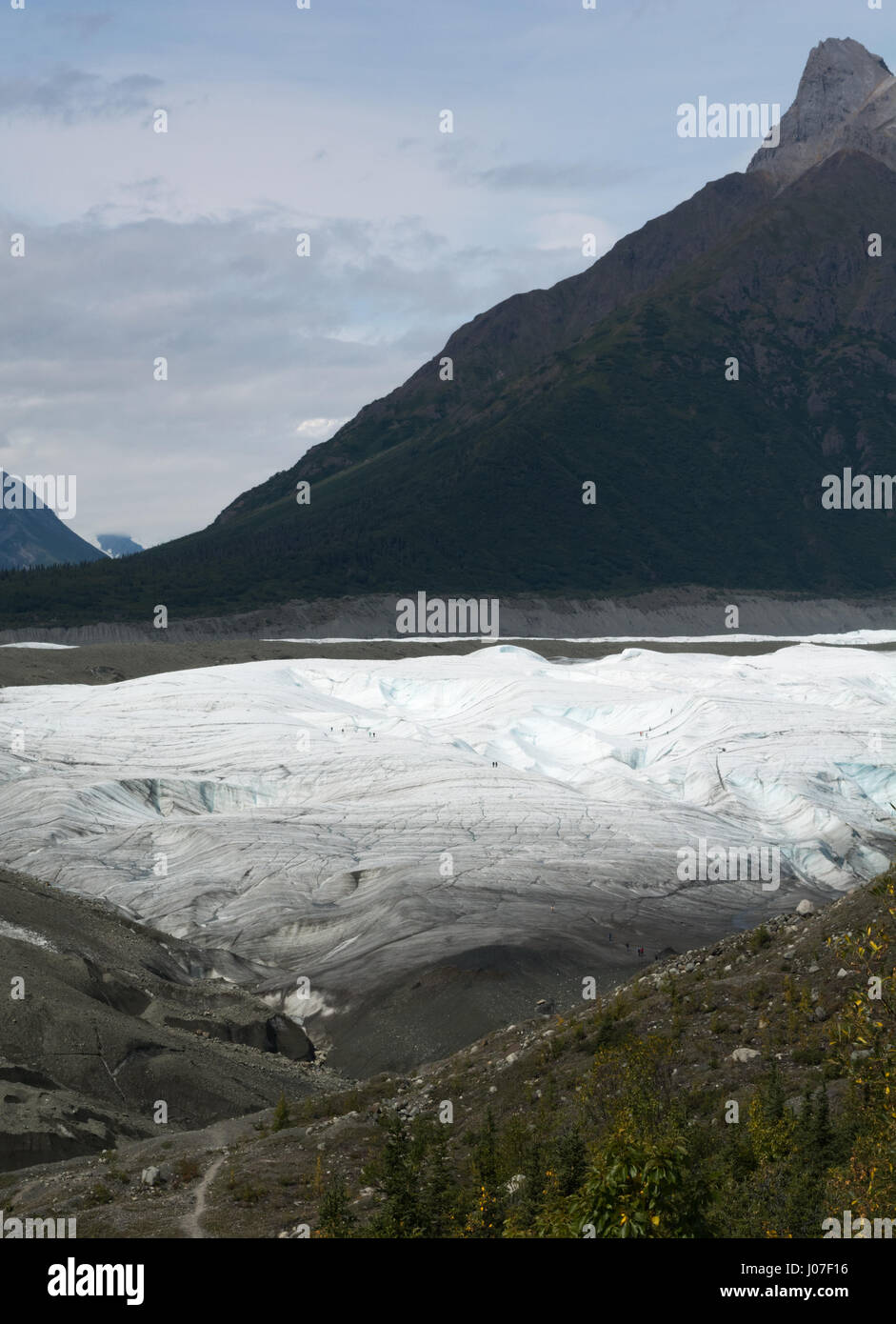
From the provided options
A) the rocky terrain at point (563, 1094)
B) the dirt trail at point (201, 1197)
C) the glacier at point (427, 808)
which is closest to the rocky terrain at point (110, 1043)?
the rocky terrain at point (563, 1094)

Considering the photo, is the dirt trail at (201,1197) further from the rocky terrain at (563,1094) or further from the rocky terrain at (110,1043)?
the rocky terrain at (110,1043)

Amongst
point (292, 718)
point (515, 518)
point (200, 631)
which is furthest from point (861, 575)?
point (292, 718)

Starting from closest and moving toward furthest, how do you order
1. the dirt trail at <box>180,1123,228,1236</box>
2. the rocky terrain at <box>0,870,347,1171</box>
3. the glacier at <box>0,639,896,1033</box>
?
the dirt trail at <box>180,1123,228,1236</box> → the rocky terrain at <box>0,870,347,1171</box> → the glacier at <box>0,639,896,1033</box>

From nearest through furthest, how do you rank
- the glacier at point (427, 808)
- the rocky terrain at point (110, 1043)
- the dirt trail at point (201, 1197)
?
the dirt trail at point (201, 1197), the rocky terrain at point (110, 1043), the glacier at point (427, 808)

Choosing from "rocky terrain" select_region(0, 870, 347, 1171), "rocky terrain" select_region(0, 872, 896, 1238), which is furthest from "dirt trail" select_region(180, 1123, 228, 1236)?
"rocky terrain" select_region(0, 870, 347, 1171)

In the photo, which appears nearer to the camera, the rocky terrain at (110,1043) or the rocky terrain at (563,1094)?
the rocky terrain at (563,1094)

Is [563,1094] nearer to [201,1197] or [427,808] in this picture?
[201,1197]

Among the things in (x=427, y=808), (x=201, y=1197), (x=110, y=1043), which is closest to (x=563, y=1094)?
(x=201, y=1197)

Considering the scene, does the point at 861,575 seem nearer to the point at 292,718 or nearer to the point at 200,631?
the point at 200,631

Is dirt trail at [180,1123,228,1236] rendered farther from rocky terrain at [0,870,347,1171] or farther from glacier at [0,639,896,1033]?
glacier at [0,639,896,1033]

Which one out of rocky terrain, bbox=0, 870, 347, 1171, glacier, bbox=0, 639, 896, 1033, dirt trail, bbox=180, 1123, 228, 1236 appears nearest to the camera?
dirt trail, bbox=180, 1123, 228, 1236

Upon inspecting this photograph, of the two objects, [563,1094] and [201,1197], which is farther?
[563,1094]
